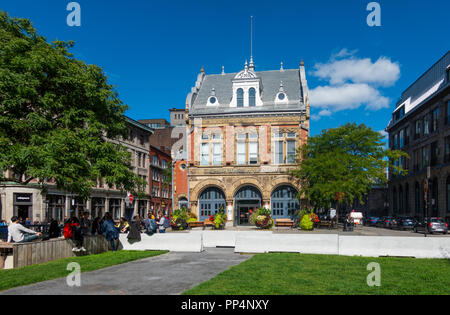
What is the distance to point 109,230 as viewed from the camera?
18.2m

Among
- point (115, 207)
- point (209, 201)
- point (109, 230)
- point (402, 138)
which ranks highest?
point (402, 138)

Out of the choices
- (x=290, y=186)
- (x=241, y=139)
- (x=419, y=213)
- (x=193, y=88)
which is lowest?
(x=419, y=213)

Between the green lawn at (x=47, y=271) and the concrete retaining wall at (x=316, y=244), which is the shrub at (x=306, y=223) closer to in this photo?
the concrete retaining wall at (x=316, y=244)

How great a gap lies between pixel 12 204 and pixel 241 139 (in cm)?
2200

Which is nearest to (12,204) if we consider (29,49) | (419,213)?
(29,49)

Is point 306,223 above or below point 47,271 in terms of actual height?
below

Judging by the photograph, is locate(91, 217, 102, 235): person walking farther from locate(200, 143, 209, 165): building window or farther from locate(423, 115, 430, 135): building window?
locate(423, 115, 430, 135): building window

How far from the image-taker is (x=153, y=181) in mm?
60812

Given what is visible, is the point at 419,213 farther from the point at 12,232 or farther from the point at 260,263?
the point at 12,232

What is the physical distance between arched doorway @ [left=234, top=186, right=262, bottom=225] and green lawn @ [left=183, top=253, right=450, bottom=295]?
93.0ft

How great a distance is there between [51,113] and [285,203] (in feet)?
96.2

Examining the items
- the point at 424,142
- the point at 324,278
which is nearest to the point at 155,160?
the point at 424,142

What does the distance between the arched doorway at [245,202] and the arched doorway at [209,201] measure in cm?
169

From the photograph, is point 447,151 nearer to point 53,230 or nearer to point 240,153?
point 240,153
